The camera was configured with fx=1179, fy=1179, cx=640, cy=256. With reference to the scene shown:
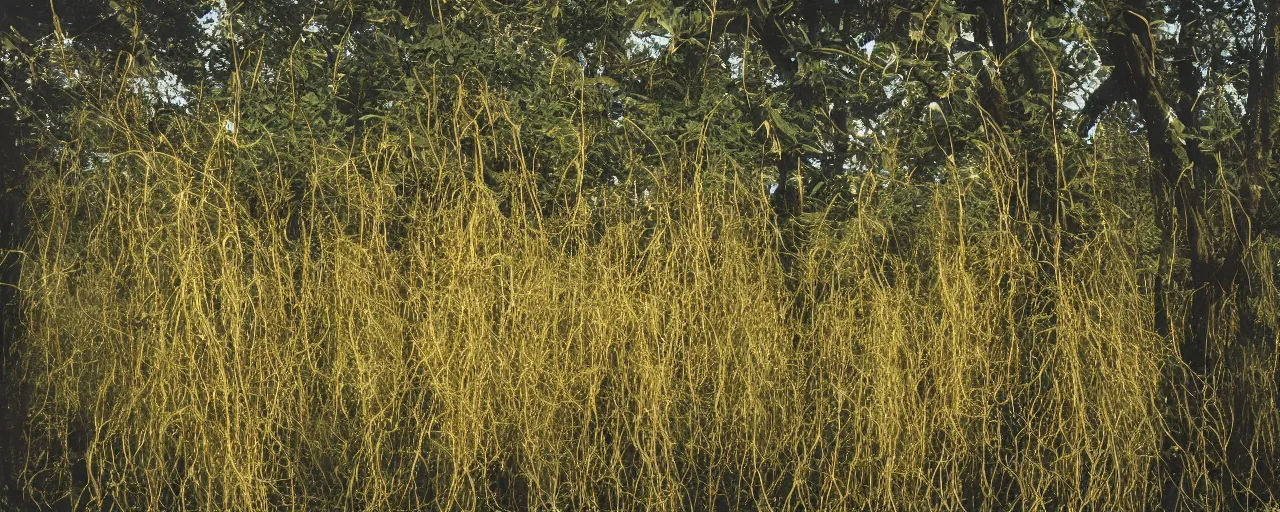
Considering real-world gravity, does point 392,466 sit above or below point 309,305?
below

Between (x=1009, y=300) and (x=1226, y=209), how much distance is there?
81 centimetres

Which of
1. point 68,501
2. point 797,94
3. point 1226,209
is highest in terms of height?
point 797,94

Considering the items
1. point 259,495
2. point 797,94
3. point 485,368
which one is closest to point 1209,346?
point 797,94

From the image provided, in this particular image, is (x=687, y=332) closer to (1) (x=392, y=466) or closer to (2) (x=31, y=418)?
(1) (x=392, y=466)

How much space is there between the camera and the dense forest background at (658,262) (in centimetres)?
369

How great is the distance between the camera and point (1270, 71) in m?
3.87

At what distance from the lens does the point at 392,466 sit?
13.1ft

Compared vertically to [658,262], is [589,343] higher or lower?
lower

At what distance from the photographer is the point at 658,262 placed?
3.71 meters

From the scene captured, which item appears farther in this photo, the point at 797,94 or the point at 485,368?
the point at 797,94

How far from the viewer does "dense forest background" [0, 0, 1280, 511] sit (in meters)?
3.69

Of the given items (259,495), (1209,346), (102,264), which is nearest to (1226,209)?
(1209,346)

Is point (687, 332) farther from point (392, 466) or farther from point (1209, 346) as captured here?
point (1209, 346)

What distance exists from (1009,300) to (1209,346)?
75 centimetres
